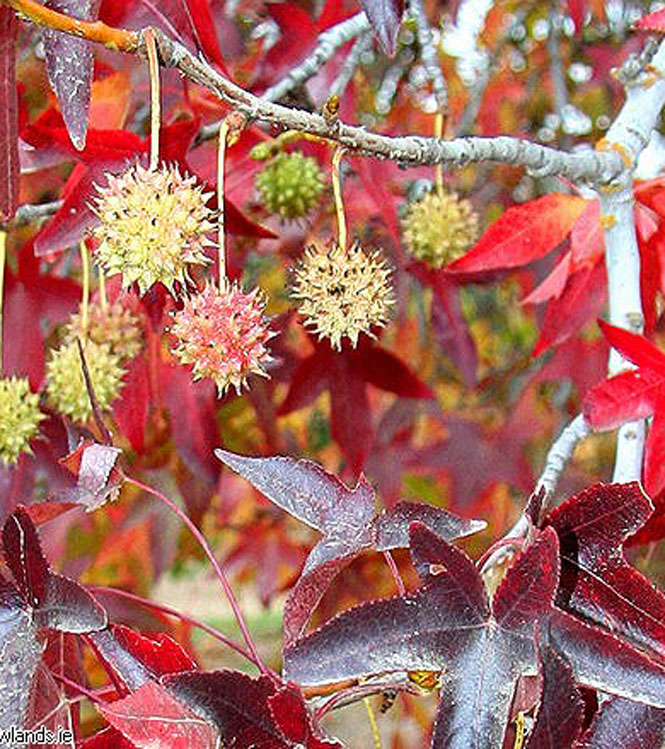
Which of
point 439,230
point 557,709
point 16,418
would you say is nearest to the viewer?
point 557,709

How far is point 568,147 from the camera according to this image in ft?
7.83

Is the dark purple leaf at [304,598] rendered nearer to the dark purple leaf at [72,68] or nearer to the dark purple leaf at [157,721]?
the dark purple leaf at [157,721]

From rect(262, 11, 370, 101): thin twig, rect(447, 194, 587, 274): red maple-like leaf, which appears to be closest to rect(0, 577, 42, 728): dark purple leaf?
rect(447, 194, 587, 274): red maple-like leaf

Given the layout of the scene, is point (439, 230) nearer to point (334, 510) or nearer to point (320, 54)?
point (320, 54)

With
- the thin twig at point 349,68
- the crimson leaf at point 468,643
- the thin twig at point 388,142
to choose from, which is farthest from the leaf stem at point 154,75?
the thin twig at point 349,68

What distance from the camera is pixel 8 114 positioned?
3.08 feet

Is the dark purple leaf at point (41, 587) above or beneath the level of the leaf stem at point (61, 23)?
beneath

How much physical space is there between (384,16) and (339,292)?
229mm

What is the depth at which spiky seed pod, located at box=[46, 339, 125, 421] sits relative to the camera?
1279mm

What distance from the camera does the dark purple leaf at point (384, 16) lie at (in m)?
0.93

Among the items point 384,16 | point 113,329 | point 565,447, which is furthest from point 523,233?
point 113,329

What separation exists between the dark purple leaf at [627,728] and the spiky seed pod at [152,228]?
0.45 m

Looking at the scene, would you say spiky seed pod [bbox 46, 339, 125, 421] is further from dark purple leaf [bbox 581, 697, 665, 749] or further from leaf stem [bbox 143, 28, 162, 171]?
dark purple leaf [bbox 581, 697, 665, 749]

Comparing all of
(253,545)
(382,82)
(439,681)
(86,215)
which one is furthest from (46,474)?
(382,82)
